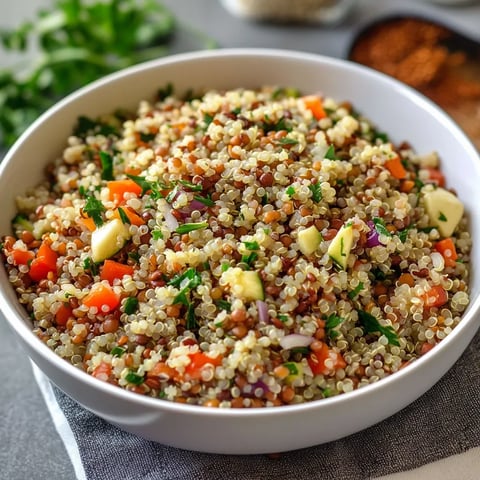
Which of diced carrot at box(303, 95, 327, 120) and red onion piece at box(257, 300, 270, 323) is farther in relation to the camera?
diced carrot at box(303, 95, 327, 120)

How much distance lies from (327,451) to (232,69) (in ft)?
3.47

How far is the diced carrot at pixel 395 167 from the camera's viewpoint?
5.75 ft

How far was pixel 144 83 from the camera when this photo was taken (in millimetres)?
2041

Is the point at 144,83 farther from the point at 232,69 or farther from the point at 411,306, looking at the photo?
the point at 411,306

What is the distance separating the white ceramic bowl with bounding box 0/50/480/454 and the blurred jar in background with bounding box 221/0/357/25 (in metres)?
0.72

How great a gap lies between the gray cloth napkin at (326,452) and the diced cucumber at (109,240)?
0.34 meters

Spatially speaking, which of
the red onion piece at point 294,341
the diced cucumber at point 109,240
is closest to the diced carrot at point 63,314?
the diced cucumber at point 109,240

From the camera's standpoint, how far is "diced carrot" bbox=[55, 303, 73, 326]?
1541 mm

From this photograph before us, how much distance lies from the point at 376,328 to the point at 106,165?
0.74 m

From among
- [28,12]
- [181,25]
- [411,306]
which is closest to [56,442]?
[411,306]

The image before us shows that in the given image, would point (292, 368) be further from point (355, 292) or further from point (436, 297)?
point (436, 297)

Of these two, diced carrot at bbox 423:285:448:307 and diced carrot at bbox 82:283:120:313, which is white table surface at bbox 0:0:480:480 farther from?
diced carrot at bbox 82:283:120:313

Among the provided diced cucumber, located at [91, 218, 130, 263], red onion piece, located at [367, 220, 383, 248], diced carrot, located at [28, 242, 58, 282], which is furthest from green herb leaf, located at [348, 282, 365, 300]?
diced carrot, located at [28, 242, 58, 282]

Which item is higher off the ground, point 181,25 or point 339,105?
point 339,105
